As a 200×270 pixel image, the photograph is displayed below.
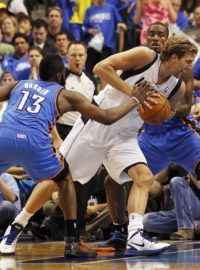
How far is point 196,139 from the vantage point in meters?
8.89

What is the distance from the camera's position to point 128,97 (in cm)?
816

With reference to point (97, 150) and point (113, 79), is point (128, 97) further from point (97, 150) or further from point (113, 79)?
point (97, 150)

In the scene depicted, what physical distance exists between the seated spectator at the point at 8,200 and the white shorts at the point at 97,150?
1845 mm

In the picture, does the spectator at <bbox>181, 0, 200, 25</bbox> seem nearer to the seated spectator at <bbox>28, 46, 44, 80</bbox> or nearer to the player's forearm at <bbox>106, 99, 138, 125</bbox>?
the seated spectator at <bbox>28, 46, 44, 80</bbox>

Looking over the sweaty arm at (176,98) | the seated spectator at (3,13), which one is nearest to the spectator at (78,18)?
the seated spectator at (3,13)

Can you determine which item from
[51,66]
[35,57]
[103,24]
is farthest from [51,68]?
[103,24]

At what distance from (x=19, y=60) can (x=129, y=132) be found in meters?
6.24

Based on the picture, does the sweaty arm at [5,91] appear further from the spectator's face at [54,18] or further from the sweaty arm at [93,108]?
the spectator's face at [54,18]

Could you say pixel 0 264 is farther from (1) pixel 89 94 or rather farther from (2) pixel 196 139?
(1) pixel 89 94

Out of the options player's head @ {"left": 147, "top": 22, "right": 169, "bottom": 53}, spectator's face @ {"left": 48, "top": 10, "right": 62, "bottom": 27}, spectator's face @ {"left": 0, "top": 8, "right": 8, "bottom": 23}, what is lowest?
player's head @ {"left": 147, "top": 22, "right": 169, "bottom": 53}

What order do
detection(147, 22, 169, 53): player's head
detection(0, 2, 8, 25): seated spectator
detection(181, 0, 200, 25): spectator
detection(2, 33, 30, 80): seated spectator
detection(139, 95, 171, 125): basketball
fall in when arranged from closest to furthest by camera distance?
detection(139, 95, 171, 125): basketball < detection(147, 22, 169, 53): player's head < detection(2, 33, 30, 80): seated spectator < detection(0, 2, 8, 25): seated spectator < detection(181, 0, 200, 25): spectator

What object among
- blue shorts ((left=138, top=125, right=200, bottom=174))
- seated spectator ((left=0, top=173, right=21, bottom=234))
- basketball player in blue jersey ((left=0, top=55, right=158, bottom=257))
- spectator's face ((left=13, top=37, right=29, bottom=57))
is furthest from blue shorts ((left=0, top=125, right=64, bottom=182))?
spectator's face ((left=13, top=37, right=29, bottom=57))

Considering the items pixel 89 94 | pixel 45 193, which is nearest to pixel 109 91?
pixel 45 193

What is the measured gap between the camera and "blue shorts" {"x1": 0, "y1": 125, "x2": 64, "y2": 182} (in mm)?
7559
